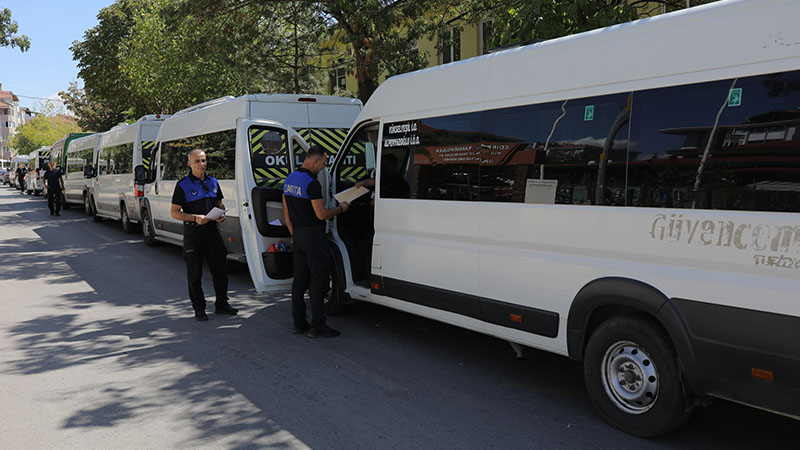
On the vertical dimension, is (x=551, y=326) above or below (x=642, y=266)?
below

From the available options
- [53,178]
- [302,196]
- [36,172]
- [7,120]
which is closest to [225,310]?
[302,196]

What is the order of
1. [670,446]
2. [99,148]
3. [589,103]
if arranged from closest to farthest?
[670,446]
[589,103]
[99,148]

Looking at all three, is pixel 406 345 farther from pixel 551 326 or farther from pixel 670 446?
pixel 670 446

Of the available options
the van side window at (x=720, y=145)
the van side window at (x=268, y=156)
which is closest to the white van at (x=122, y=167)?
the van side window at (x=268, y=156)

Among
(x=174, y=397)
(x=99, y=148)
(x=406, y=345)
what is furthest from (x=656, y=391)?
(x=99, y=148)

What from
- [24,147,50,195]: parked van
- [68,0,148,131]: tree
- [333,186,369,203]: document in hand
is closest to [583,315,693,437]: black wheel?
[333,186,369,203]: document in hand

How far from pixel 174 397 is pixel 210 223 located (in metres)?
2.84

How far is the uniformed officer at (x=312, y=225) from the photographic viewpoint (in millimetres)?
6199

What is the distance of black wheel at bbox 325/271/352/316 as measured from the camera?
6.83 meters

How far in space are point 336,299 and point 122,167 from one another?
10.8 m

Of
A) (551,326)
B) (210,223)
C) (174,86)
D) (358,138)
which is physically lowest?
(551,326)

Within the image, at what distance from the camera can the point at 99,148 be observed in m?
18.0

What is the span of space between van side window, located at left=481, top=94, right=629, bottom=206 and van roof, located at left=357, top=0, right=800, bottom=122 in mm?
101

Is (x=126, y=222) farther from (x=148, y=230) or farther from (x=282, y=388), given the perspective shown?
(x=282, y=388)
